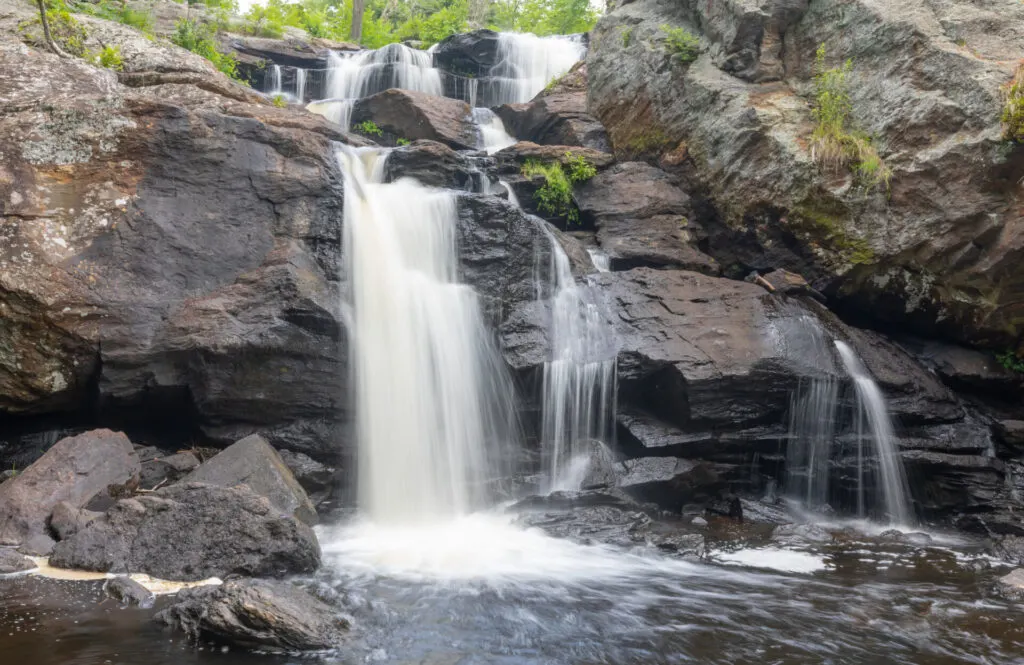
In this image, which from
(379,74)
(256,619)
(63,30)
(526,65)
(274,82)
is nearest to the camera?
(256,619)

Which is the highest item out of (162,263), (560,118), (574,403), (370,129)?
(560,118)

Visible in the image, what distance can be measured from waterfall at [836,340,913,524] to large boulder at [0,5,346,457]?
6.67 meters

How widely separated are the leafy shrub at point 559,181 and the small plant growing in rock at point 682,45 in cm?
282

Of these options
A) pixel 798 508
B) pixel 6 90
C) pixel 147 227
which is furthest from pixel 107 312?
pixel 798 508

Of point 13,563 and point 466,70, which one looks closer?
Answer: point 13,563

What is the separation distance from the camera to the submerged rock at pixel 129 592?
4.24 meters

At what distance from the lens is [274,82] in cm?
1559

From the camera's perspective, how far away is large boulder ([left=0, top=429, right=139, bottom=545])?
5414mm

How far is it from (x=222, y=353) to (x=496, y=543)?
3505 mm

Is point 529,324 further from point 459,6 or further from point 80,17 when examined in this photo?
point 459,6

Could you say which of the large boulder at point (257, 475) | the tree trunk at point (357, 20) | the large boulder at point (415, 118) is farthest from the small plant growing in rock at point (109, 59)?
the tree trunk at point (357, 20)

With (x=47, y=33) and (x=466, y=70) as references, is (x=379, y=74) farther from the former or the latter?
(x=47, y=33)

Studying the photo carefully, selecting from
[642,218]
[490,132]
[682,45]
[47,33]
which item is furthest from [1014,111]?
[47,33]

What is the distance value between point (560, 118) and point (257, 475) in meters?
9.92
